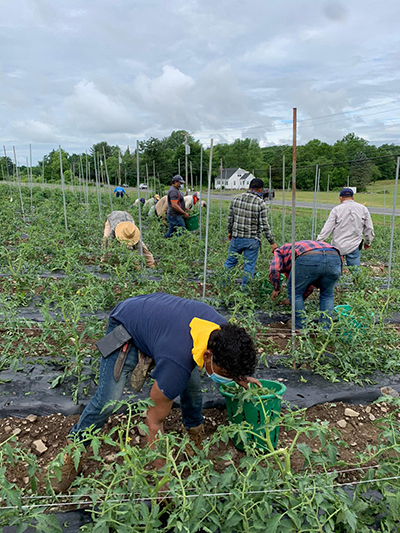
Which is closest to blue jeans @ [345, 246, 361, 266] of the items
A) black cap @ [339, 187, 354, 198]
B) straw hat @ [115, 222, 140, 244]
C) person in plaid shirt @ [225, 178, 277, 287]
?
black cap @ [339, 187, 354, 198]

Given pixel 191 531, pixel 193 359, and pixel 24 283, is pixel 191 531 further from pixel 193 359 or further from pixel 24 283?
pixel 24 283

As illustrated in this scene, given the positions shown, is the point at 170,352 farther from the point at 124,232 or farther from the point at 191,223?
the point at 191,223

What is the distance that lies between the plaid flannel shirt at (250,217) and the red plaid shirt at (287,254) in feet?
3.01

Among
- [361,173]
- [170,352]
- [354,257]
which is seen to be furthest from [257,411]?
[361,173]

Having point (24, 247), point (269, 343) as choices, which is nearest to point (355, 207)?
point (269, 343)

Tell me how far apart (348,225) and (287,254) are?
1546 millimetres

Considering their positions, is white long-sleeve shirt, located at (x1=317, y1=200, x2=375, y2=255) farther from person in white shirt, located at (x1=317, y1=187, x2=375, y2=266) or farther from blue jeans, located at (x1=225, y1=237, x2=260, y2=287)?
blue jeans, located at (x1=225, y1=237, x2=260, y2=287)

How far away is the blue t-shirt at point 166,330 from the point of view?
165 cm

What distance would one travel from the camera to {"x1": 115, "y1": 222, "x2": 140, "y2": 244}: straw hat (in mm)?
4832

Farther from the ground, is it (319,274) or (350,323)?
(319,274)

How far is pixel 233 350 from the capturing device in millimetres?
1519

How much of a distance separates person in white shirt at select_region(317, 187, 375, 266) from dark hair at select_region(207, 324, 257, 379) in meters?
3.13

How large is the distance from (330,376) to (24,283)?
297 cm

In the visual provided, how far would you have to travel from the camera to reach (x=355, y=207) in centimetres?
449
